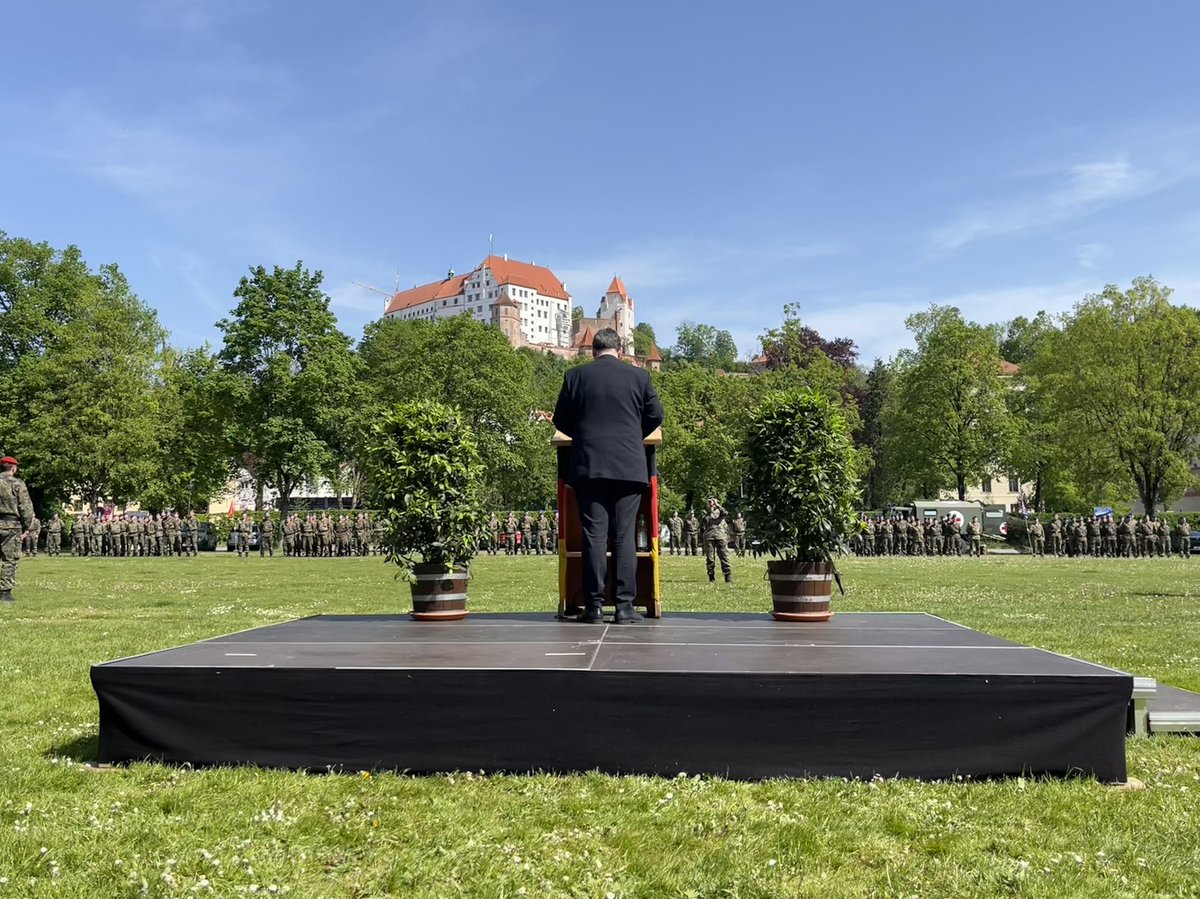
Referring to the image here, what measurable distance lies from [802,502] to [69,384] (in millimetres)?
47857

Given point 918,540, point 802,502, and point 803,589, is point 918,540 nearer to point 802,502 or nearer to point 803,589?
point 803,589

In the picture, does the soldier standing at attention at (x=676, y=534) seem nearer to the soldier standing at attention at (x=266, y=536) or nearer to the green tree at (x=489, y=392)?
the green tree at (x=489, y=392)

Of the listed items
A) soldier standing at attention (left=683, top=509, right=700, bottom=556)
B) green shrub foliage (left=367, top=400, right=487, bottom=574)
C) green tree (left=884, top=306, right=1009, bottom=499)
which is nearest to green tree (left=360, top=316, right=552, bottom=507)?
soldier standing at attention (left=683, top=509, right=700, bottom=556)

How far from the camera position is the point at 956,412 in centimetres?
5688

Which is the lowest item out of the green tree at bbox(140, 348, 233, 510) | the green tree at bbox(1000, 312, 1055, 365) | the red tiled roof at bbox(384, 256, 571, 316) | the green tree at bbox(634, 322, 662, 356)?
the green tree at bbox(140, 348, 233, 510)

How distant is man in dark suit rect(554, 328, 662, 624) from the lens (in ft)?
20.8

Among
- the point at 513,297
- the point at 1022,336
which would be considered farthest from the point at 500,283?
the point at 1022,336

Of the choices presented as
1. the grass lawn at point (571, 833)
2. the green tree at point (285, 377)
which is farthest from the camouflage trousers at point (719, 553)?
the green tree at point (285, 377)

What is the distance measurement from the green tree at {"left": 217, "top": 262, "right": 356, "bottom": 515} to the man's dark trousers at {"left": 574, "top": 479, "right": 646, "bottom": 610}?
43.1 meters

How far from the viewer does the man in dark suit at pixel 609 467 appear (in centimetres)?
635

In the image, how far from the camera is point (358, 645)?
5445 mm

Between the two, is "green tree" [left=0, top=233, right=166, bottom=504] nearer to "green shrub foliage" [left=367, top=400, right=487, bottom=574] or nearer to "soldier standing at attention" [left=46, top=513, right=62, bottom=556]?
"soldier standing at attention" [left=46, top=513, right=62, bottom=556]

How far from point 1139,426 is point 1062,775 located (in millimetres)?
50157

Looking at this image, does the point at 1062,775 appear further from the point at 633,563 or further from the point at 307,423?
the point at 307,423
